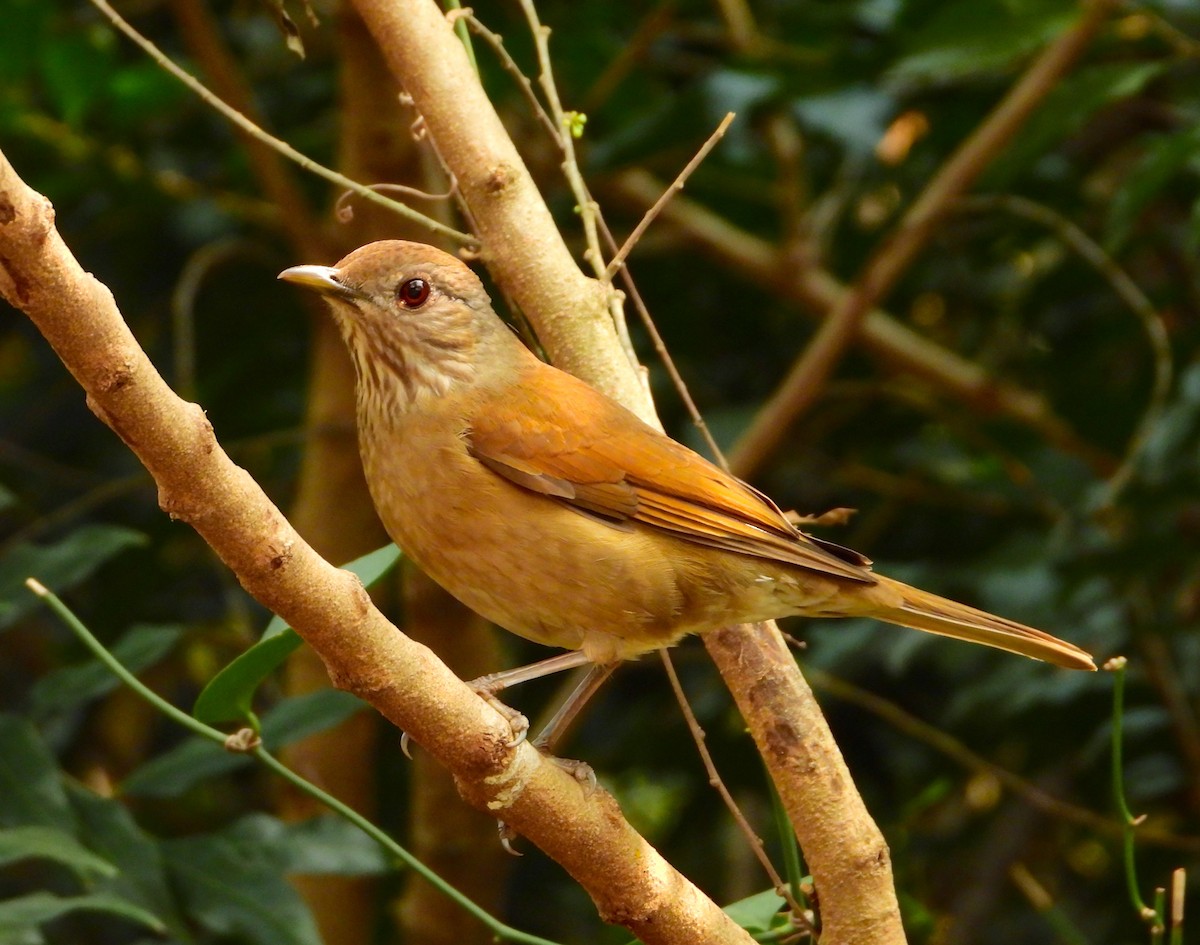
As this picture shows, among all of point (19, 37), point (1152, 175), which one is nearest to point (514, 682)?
point (1152, 175)

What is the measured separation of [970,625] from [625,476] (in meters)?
0.75

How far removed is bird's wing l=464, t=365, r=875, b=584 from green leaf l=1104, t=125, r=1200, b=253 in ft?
4.39

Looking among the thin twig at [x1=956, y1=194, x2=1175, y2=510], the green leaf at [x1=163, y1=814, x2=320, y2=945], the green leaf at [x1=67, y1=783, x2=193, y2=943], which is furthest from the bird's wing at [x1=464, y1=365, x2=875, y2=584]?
the thin twig at [x1=956, y1=194, x2=1175, y2=510]

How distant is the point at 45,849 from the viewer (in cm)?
268

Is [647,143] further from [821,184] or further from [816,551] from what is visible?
[816,551]

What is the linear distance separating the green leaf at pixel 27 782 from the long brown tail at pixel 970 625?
163 centimetres

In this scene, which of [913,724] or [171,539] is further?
[171,539]

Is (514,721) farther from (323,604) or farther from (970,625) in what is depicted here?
(970,625)

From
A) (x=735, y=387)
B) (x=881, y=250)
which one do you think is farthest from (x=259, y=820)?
(x=735, y=387)

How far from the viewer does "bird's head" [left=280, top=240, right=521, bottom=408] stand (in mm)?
3184

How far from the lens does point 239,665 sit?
244 cm

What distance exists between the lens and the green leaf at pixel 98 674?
10.6 ft

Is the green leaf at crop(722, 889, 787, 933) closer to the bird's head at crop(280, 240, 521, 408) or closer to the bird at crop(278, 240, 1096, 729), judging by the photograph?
the bird at crop(278, 240, 1096, 729)

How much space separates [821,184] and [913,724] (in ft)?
6.89
